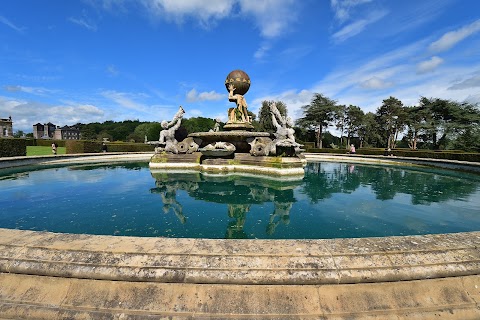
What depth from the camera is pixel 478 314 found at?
6.93 ft

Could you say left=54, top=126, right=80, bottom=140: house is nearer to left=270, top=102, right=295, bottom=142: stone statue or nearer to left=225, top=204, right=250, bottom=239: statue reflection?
left=270, top=102, right=295, bottom=142: stone statue

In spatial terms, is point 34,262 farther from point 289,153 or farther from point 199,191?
point 289,153

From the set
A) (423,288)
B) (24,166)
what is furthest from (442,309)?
(24,166)

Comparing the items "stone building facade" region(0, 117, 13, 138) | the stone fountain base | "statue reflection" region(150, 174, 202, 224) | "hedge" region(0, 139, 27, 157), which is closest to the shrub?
"hedge" region(0, 139, 27, 157)

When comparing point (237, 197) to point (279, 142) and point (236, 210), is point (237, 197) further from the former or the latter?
point (279, 142)

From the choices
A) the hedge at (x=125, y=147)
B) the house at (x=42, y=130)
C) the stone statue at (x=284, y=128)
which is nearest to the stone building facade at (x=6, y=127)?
the house at (x=42, y=130)

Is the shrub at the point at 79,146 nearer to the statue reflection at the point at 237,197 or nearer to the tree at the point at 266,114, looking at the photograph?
the statue reflection at the point at 237,197

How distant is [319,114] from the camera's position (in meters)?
53.3

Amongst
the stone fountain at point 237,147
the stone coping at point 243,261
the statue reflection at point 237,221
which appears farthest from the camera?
the stone fountain at point 237,147

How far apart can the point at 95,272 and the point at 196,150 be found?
13764 millimetres

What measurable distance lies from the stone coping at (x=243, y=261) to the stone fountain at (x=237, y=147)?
953cm

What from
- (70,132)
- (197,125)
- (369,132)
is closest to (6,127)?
(197,125)

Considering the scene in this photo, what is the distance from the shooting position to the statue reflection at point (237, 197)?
5023mm

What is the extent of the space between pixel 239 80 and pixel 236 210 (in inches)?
517
